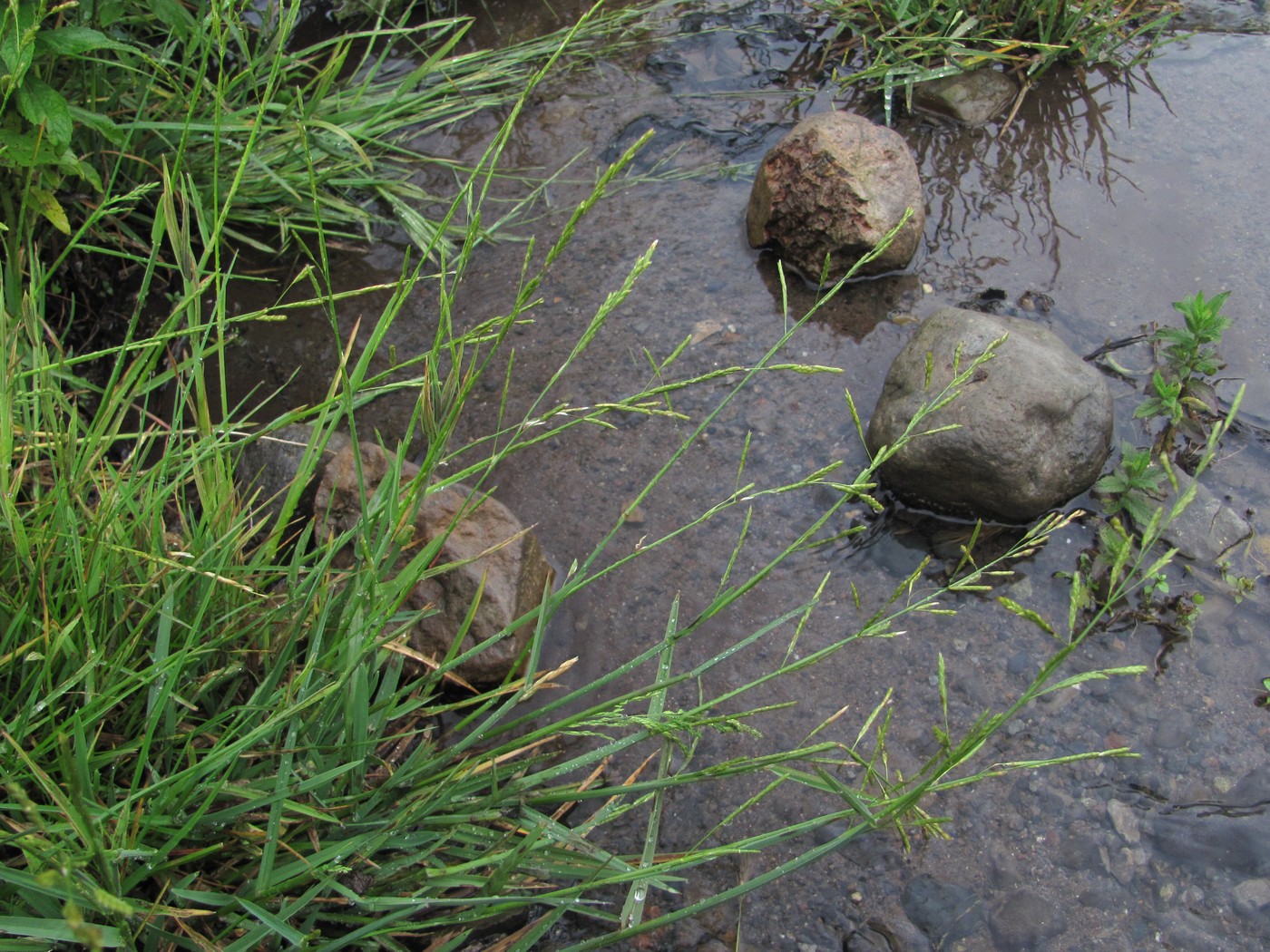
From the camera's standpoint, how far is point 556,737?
207 cm

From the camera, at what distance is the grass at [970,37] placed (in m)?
3.29

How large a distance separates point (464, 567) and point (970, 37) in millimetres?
2525

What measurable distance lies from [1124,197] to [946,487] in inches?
55.5

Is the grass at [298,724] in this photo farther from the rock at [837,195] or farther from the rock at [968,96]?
the rock at [968,96]

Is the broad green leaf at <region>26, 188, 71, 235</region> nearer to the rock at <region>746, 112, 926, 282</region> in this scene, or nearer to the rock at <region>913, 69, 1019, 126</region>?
the rock at <region>746, 112, 926, 282</region>

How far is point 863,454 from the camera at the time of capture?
2.53m

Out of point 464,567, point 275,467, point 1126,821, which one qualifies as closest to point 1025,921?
point 1126,821

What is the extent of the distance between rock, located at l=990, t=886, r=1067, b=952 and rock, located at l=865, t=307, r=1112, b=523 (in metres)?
0.88

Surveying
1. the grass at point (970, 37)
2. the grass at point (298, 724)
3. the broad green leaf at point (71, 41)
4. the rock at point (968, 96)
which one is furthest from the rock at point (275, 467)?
the rock at point (968, 96)

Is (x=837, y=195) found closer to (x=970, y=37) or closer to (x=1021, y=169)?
(x=1021, y=169)

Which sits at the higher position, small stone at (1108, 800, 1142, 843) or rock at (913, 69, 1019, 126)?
rock at (913, 69, 1019, 126)

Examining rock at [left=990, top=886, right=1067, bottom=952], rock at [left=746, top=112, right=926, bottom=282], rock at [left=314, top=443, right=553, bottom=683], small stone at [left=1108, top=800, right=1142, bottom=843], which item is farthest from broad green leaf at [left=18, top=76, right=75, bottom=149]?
small stone at [left=1108, top=800, right=1142, bottom=843]

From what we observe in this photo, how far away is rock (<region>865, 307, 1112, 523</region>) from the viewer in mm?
2273

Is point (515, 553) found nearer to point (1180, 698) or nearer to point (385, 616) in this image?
point (385, 616)
